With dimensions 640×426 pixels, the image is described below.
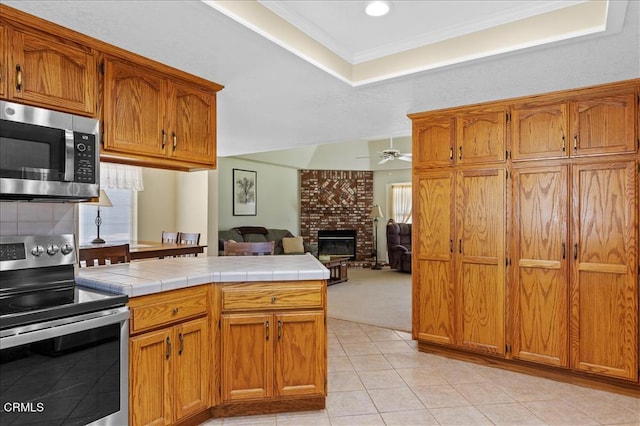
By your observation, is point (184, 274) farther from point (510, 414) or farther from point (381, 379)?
point (510, 414)

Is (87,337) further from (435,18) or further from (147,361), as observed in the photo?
(435,18)

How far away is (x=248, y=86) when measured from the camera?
9.96ft

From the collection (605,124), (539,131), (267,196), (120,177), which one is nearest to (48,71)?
(539,131)

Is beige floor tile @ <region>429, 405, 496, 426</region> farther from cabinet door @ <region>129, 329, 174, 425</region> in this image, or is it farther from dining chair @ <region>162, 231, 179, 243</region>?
dining chair @ <region>162, 231, 179, 243</region>

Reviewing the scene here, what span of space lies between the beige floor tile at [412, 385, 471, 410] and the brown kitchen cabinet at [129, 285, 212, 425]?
1439 millimetres

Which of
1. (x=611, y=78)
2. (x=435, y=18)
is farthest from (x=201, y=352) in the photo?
(x=611, y=78)

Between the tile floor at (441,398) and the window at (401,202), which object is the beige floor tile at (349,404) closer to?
the tile floor at (441,398)

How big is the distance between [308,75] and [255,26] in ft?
2.37

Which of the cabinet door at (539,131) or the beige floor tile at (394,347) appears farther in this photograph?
the beige floor tile at (394,347)

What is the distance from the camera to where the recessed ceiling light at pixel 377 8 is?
7.30 ft

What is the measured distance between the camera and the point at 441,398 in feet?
8.93

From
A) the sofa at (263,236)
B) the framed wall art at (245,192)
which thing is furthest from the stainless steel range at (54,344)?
the framed wall art at (245,192)

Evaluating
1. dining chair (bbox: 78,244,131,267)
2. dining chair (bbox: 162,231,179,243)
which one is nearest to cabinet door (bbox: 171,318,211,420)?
dining chair (bbox: 78,244,131,267)

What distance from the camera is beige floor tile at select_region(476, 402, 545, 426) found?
2410 mm
